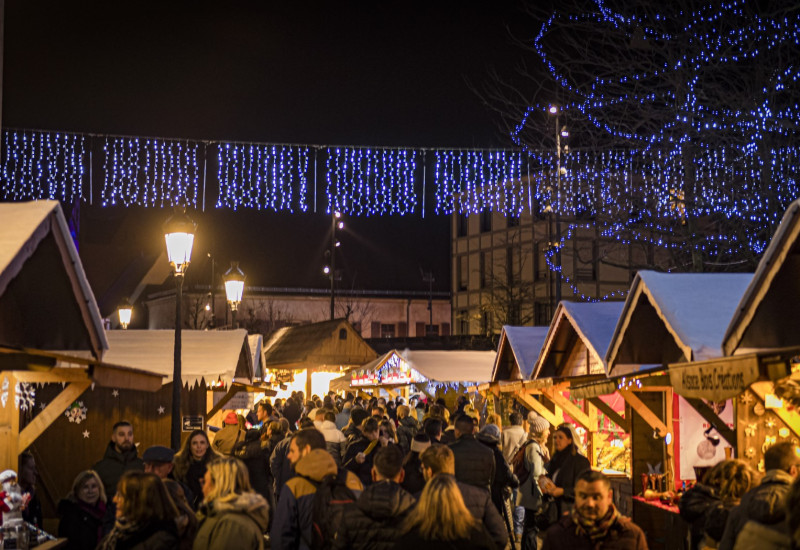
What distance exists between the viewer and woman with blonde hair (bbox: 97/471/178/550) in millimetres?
5766

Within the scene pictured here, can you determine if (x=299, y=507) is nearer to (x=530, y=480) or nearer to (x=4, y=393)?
(x=4, y=393)

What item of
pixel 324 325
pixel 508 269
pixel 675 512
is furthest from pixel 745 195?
pixel 508 269

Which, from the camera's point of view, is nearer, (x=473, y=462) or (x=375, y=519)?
(x=375, y=519)

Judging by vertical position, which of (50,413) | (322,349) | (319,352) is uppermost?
(322,349)

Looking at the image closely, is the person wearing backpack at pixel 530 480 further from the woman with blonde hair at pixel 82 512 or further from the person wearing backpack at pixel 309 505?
the woman with blonde hair at pixel 82 512

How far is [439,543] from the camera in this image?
18.5ft

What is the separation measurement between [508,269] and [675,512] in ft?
137

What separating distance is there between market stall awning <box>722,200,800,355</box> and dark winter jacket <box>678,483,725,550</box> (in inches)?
58.2

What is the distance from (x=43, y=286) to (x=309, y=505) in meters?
3.88

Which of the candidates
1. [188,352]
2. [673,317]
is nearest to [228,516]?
[673,317]

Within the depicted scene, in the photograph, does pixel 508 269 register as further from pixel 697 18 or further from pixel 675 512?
pixel 675 512

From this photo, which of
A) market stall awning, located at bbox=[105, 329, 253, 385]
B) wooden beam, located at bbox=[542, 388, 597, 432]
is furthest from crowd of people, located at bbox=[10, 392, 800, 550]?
market stall awning, located at bbox=[105, 329, 253, 385]

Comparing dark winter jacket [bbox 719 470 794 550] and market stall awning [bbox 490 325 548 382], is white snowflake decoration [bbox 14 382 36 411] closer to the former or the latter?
market stall awning [bbox 490 325 548 382]

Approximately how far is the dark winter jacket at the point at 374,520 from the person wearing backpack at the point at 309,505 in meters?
0.59
